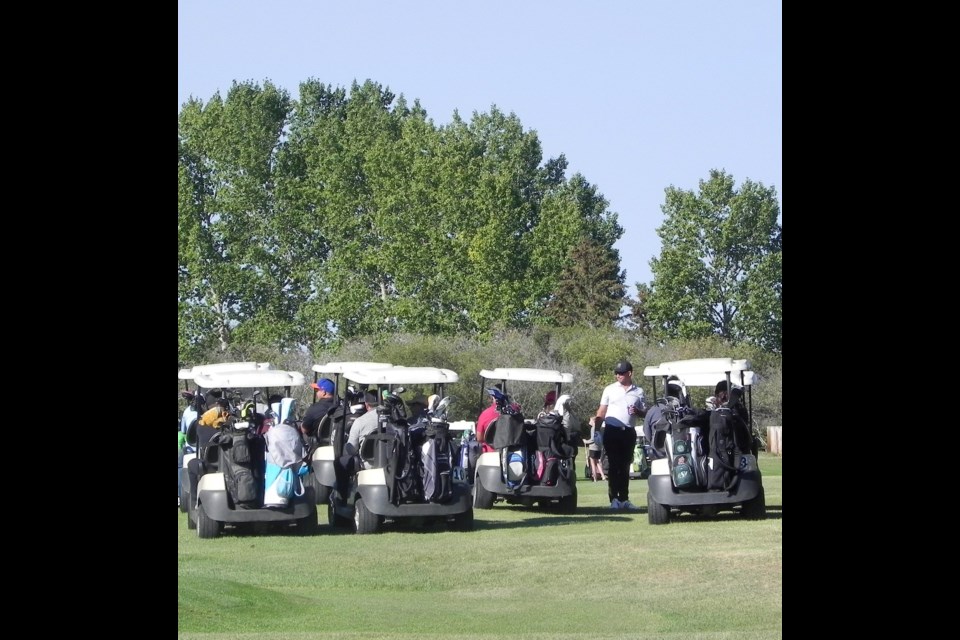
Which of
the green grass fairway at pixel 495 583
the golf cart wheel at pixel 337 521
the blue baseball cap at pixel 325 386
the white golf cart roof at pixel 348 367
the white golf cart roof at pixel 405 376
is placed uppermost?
the white golf cart roof at pixel 348 367

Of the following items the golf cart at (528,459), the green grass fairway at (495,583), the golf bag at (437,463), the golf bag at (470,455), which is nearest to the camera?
the green grass fairway at (495,583)

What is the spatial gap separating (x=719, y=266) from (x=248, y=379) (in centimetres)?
5248

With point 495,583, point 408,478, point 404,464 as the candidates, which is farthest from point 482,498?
point 495,583

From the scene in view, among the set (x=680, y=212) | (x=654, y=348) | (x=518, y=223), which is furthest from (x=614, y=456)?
(x=680, y=212)

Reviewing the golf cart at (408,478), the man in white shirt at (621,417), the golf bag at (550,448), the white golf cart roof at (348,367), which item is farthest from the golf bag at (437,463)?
the white golf cart roof at (348,367)

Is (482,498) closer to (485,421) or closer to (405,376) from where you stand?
(485,421)

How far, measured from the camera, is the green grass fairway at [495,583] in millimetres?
8703

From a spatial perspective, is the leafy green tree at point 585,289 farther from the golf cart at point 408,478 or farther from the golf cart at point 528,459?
the golf cart at point 408,478

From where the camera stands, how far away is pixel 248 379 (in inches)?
635

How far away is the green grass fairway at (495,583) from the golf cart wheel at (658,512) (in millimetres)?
185

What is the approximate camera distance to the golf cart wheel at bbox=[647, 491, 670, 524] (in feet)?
47.5

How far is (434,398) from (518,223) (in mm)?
46653
